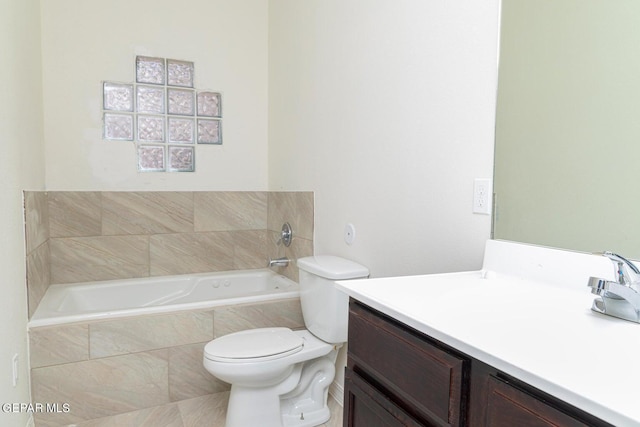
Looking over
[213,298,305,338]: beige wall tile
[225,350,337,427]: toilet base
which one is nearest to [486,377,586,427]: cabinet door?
[225,350,337,427]: toilet base

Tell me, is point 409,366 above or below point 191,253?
above

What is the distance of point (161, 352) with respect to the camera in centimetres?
215

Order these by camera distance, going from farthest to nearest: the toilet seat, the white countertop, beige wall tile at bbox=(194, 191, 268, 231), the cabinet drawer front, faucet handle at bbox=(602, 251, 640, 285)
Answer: beige wall tile at bbox=(194, 191, 268, 231) → the toilet seat → faucet handle at bbox=(602, 251, 640, 285) → the cabinet drawer front → the white countertop

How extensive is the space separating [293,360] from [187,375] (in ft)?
2.37

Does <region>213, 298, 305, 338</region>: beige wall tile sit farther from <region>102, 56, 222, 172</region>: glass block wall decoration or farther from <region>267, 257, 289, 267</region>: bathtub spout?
<region>102, 56, 222, 172</region>: glass block wall decoration

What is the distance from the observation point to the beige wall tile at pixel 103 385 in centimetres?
193

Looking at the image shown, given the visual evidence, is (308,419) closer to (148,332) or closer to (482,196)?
(148,332)

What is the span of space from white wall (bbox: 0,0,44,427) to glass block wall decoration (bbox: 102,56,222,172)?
2.04 feet

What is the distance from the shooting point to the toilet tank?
1907mm

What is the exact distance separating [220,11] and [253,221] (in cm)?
162

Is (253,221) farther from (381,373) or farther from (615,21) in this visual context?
(615,21)

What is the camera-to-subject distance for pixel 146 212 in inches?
114

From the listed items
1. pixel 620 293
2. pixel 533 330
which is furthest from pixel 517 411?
pixel 620 293

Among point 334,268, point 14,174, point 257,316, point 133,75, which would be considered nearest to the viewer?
point 14,174
